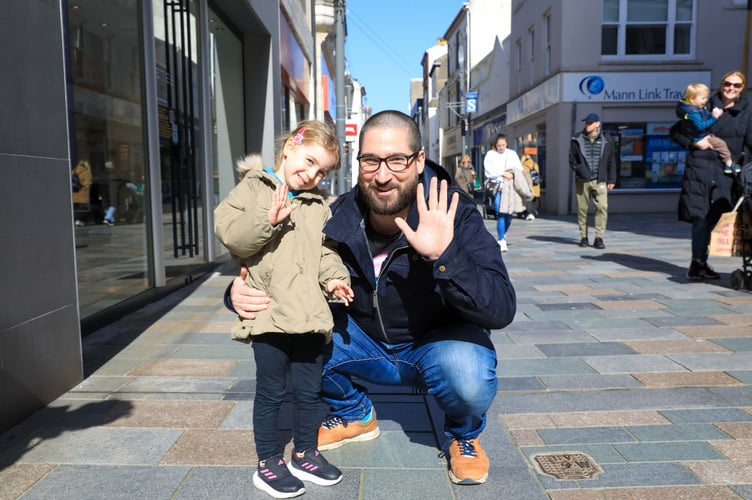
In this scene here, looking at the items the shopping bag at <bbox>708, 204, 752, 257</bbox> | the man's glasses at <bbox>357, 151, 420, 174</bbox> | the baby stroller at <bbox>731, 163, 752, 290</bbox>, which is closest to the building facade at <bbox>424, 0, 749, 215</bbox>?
the baby stroller at <bbox>731, 163, 752, 290</bbox>

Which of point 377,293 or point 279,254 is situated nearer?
point 279,254

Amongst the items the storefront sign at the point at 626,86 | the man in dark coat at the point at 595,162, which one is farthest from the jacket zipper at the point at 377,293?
the storefront sign at the point at 626,86

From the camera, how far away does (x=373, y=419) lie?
3111 mm

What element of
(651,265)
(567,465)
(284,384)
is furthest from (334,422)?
(651,265)

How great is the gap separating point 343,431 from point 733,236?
193 inches

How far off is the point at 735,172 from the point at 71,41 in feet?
20.2

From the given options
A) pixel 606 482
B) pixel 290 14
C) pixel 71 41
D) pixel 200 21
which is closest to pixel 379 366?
pixel 606 482

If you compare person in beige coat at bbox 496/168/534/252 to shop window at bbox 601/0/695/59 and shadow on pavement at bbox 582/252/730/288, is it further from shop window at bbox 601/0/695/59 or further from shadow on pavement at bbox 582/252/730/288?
shop window at bbox 601/0/695/59

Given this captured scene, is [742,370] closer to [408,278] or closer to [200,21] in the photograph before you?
[408,278]

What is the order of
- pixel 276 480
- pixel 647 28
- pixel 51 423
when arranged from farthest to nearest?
pixel 647 28
pixel 51 423
pixel 276 480

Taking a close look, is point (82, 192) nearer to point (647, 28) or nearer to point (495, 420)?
point (495, 420)

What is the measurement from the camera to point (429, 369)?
8.97ft

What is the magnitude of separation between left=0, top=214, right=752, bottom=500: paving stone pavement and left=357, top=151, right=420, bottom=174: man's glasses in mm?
1271

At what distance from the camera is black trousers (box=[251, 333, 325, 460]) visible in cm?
257
